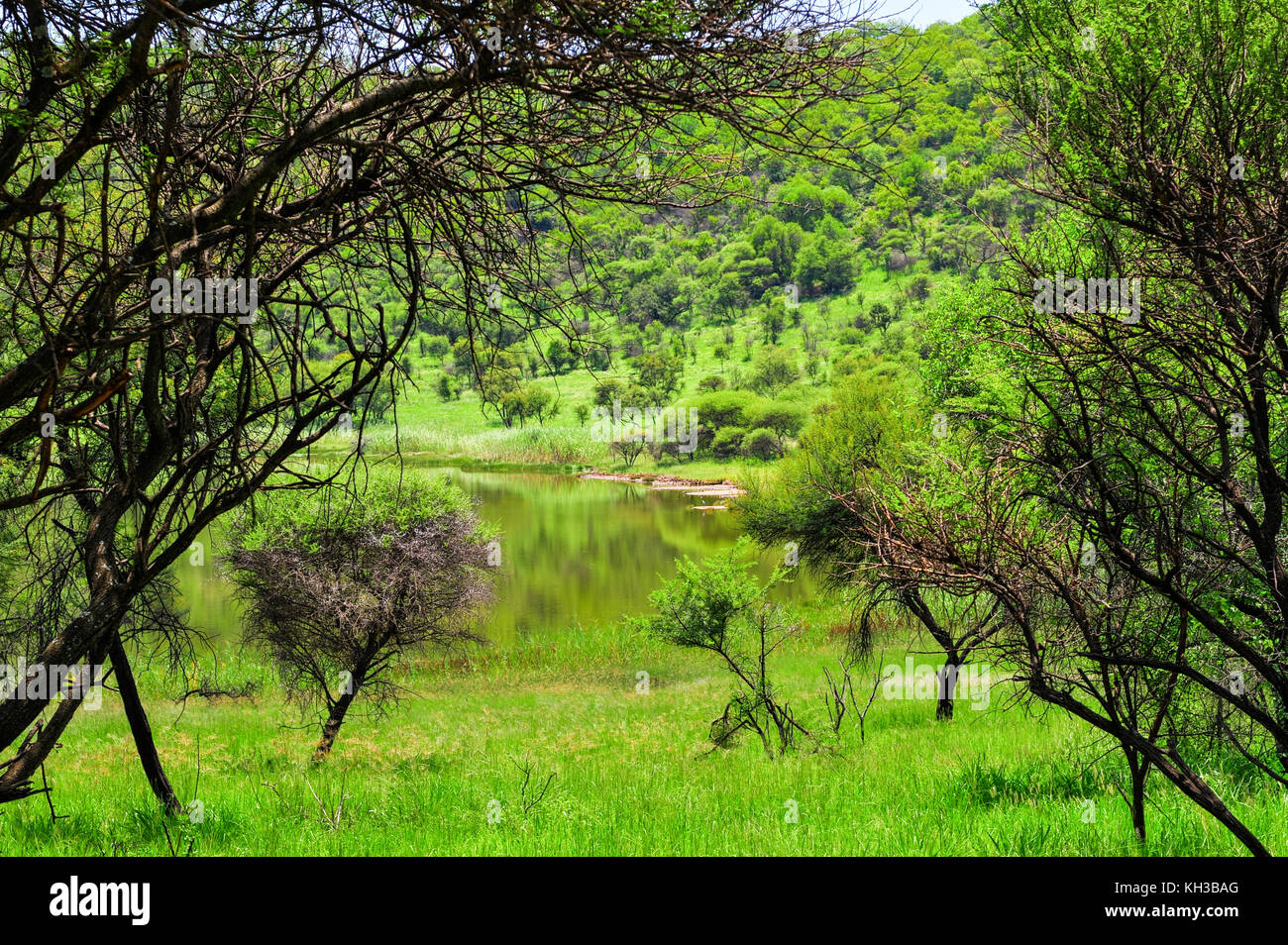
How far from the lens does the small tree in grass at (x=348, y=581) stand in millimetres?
13617

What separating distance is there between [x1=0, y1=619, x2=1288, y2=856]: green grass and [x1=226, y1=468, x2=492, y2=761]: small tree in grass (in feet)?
4.94

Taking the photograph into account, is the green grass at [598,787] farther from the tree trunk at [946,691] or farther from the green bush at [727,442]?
the green bush at [727,442]

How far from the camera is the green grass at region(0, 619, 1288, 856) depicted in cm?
553

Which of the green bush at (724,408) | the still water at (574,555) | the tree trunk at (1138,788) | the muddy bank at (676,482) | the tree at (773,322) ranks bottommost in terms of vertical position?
the still water at (574,555)

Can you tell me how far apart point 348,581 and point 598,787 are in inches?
215

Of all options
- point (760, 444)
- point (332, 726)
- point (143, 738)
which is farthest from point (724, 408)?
point (143, 738)

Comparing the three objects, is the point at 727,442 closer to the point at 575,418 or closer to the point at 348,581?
the point at 575,418

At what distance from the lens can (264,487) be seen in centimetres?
239

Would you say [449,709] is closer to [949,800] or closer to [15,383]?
[949,800]

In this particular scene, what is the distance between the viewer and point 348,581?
13898 millimetres

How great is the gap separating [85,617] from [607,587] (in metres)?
33.7

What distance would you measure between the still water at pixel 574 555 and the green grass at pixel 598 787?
11.8 ft

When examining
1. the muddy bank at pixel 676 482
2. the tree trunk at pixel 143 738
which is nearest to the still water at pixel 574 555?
the muddy bank at pixel 676 482
